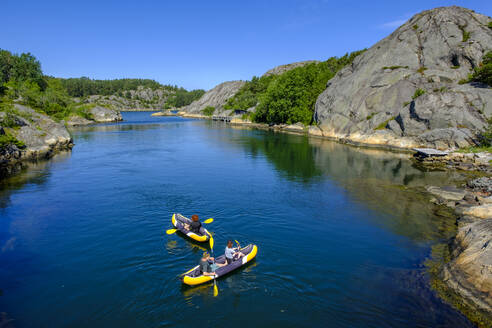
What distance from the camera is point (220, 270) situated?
18188 millimetres

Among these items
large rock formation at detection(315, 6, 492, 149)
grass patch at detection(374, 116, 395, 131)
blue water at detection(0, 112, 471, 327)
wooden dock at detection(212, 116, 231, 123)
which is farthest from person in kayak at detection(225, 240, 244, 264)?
wooden dock at detection(212, 116, 231, 123)

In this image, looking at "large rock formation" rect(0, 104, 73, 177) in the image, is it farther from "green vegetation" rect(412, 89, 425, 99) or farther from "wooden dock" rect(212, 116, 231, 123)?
"wooden dock" rect(212, 116, 231, 123)

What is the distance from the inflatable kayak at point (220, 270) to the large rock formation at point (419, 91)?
186 ft

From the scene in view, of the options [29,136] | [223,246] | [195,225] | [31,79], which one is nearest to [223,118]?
[31,79]

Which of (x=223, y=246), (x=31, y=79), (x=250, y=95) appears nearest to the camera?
(x=223, y=246)

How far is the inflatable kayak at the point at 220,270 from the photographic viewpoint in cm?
1717

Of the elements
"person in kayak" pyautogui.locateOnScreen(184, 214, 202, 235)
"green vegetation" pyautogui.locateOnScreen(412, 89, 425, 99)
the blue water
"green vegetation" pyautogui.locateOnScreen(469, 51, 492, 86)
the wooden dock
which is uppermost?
"green vegetation" pyautogui.locateOnScreen(469, 51, 492, 86)

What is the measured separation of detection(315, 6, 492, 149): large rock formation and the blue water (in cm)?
2441

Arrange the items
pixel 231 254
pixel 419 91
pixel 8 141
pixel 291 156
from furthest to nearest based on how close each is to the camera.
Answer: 1. pixel 419 91
2. pixel 291 156
3. pixel 8 141
4. pixel 231 254

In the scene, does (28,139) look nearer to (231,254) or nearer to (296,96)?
(231,254)

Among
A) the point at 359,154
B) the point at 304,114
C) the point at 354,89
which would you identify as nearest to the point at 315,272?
the point at 359,154

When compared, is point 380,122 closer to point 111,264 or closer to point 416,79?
point 416,79

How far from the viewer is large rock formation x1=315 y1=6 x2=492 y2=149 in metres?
61.5

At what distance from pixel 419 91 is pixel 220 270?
73.8 meters
